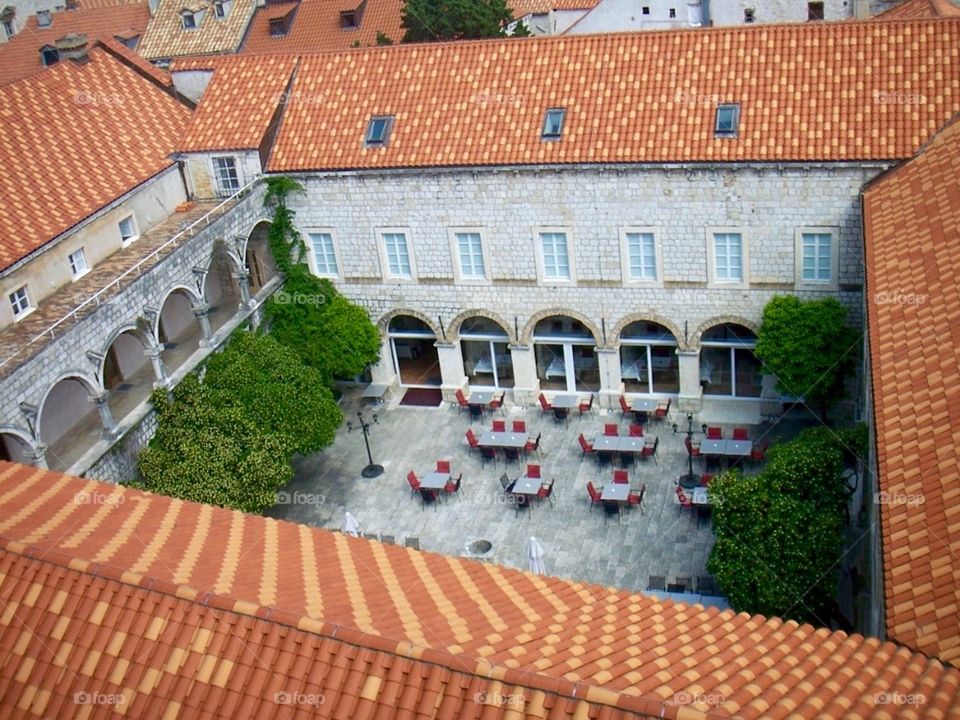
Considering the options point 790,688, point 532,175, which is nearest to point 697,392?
point 532,175

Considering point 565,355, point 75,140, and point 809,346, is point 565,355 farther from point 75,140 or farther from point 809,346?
point 75,140

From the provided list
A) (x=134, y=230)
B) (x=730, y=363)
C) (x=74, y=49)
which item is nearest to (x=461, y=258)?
(x=730, y=363)

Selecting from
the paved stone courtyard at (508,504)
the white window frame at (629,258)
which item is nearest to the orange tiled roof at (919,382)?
the white window frame at (629,258)

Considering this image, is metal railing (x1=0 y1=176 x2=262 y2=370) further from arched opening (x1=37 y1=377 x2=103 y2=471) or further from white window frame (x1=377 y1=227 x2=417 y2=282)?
white window frame (x1=377 y1=227 x2=417 y2=282)

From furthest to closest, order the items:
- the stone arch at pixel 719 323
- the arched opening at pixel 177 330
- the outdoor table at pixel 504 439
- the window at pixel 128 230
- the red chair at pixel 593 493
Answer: the window at pixel 128 230
the arched opening at pixel 177 330
the outdoor table at pixel 504 439
the stone arch at pixel 719 323
the red chair at pixel 593 493

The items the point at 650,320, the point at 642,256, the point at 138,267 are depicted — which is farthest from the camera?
the point at 650,320

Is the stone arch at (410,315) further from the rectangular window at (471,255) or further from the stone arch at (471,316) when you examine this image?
the rectangular window at (471,255)
